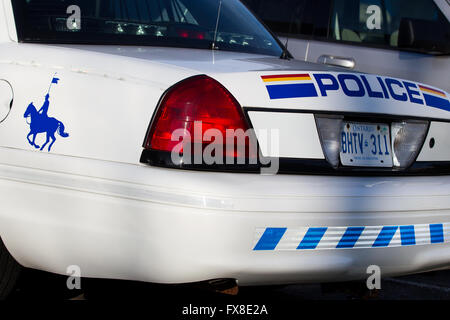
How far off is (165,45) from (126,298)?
3.92 feet

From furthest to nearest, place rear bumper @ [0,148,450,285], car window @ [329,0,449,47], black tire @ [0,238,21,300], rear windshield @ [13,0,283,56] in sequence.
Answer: car window @ [329,0,449,47] → rear windshield @ [13,0,283,56] → black tire @ [0,238,21,300] → rear bumper @ [0,148,450,285]

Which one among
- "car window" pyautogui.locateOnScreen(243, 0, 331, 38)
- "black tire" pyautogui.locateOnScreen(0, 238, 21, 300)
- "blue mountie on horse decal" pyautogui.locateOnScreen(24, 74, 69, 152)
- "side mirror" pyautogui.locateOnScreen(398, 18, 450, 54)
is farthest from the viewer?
"car window" pyautogui.locateOnScreen(243, 0, 331, 38)

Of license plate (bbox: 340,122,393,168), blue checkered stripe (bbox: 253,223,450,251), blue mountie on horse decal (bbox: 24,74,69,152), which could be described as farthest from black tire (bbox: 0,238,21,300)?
license plate (bbox: 340,122,393,168)

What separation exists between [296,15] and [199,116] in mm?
5269

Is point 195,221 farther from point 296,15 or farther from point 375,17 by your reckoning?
point 296,15

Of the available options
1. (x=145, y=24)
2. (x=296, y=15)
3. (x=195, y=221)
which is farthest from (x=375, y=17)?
(x=195, y=221)

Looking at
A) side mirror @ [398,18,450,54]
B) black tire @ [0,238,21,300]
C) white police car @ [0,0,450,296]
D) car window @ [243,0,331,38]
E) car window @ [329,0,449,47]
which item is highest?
car window @ [243,0,331,38]

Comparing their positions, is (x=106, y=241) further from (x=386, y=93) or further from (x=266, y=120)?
(x=386, y=93)

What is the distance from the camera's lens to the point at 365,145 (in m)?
3.12

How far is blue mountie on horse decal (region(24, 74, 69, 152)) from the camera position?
3.02 metres

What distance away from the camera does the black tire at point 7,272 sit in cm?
330

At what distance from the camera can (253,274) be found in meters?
2.87

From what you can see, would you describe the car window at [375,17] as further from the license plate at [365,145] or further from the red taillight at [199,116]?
the red taillight at [199,116]

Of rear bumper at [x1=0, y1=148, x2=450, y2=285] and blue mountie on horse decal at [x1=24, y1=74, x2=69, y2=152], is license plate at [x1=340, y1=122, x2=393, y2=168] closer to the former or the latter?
rear bumper at [x1=0, y1=148, x2=450, y2=285]
